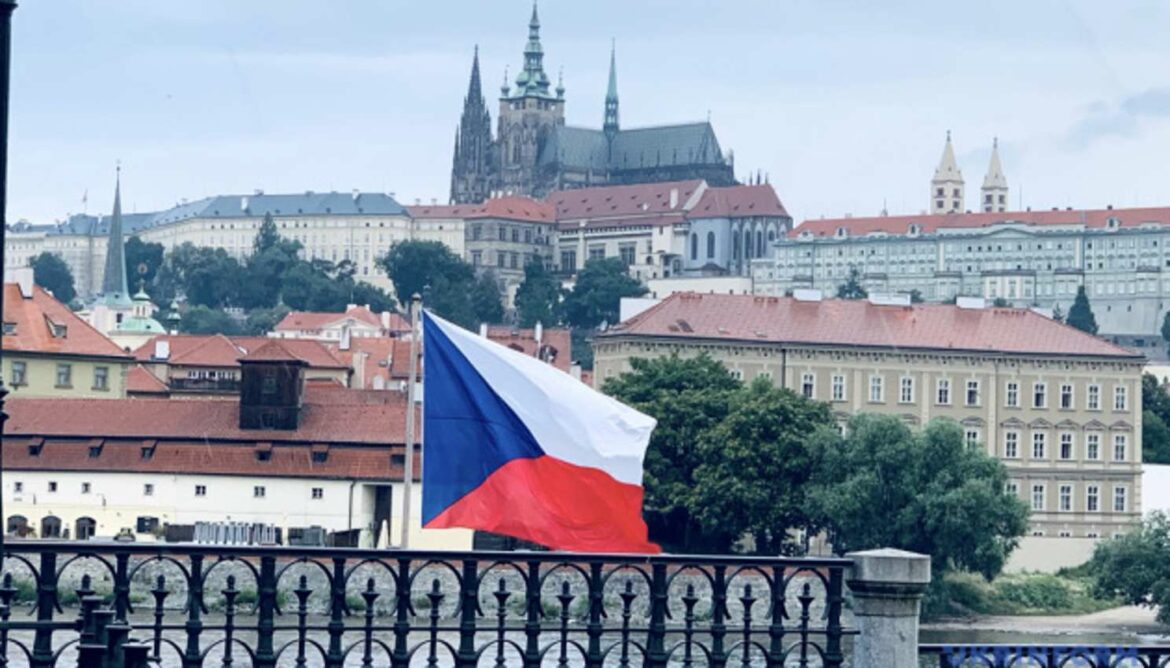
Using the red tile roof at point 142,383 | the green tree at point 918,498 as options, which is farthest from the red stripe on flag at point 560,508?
the red tile roof at point 142,383

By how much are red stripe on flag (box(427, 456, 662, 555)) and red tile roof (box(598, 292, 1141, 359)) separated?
7205 cm

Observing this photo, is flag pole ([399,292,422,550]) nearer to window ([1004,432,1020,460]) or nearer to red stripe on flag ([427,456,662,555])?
red stripe on flag ([427,456,662,555])

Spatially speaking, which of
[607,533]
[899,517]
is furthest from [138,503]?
[607,533]

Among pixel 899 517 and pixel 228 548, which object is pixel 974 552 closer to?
pixel 899 517

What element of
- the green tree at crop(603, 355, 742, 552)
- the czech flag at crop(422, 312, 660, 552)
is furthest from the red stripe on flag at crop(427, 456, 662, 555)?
the green tree at crop(603, 355, 742, 552)

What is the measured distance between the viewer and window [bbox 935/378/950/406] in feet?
290

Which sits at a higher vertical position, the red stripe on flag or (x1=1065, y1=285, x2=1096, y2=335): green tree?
(x1=1065, y1=285, x2=1096, y2=335): green tree

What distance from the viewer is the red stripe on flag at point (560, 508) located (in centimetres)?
1517

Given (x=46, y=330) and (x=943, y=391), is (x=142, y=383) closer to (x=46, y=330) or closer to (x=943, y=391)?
(x=46, y=330)

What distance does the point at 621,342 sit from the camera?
8775 cm

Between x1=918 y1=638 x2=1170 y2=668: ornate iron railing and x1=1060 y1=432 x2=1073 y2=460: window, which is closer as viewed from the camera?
x1=918 y1=638 x2=1170 y2=668: ornate iron railing

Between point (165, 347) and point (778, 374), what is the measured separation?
2127 cm

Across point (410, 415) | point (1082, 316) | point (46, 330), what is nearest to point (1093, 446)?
point (46, 330)

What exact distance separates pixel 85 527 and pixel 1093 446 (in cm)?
3676
